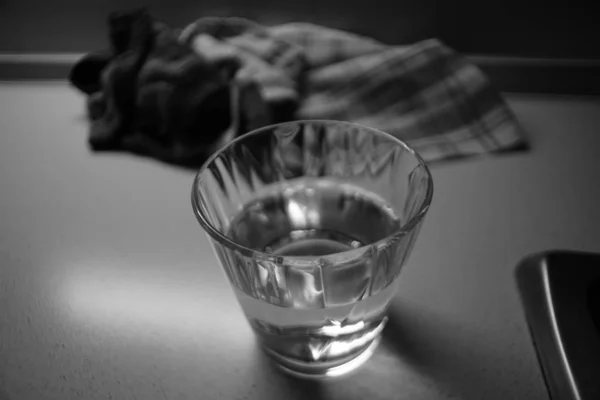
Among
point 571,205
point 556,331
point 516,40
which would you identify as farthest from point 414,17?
point 556,331

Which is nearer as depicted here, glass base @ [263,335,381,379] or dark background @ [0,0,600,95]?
glass base @ [263,335,381,379]

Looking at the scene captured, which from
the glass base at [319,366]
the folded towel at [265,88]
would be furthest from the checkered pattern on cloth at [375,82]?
the glass base at [319,366]

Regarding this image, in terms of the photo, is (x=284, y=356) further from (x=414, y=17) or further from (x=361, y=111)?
(x=414, y=17)

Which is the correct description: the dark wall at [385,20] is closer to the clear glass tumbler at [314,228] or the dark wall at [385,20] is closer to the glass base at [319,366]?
the clear glass tumbler at [314,228]

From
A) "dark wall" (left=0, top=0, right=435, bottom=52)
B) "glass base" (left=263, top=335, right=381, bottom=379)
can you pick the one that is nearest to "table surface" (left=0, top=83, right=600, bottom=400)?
"glass base" (left=263, top=335, right=381, bottom=379)

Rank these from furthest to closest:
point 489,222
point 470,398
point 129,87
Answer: point 129,87, point 489,222, point 470,398

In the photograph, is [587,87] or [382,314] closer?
[382,314]

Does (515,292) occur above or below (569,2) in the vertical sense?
below

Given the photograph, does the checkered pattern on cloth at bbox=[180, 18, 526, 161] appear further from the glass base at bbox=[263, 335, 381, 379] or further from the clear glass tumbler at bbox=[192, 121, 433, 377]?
the glass base at bbox=[263, 335, 381, 379]
